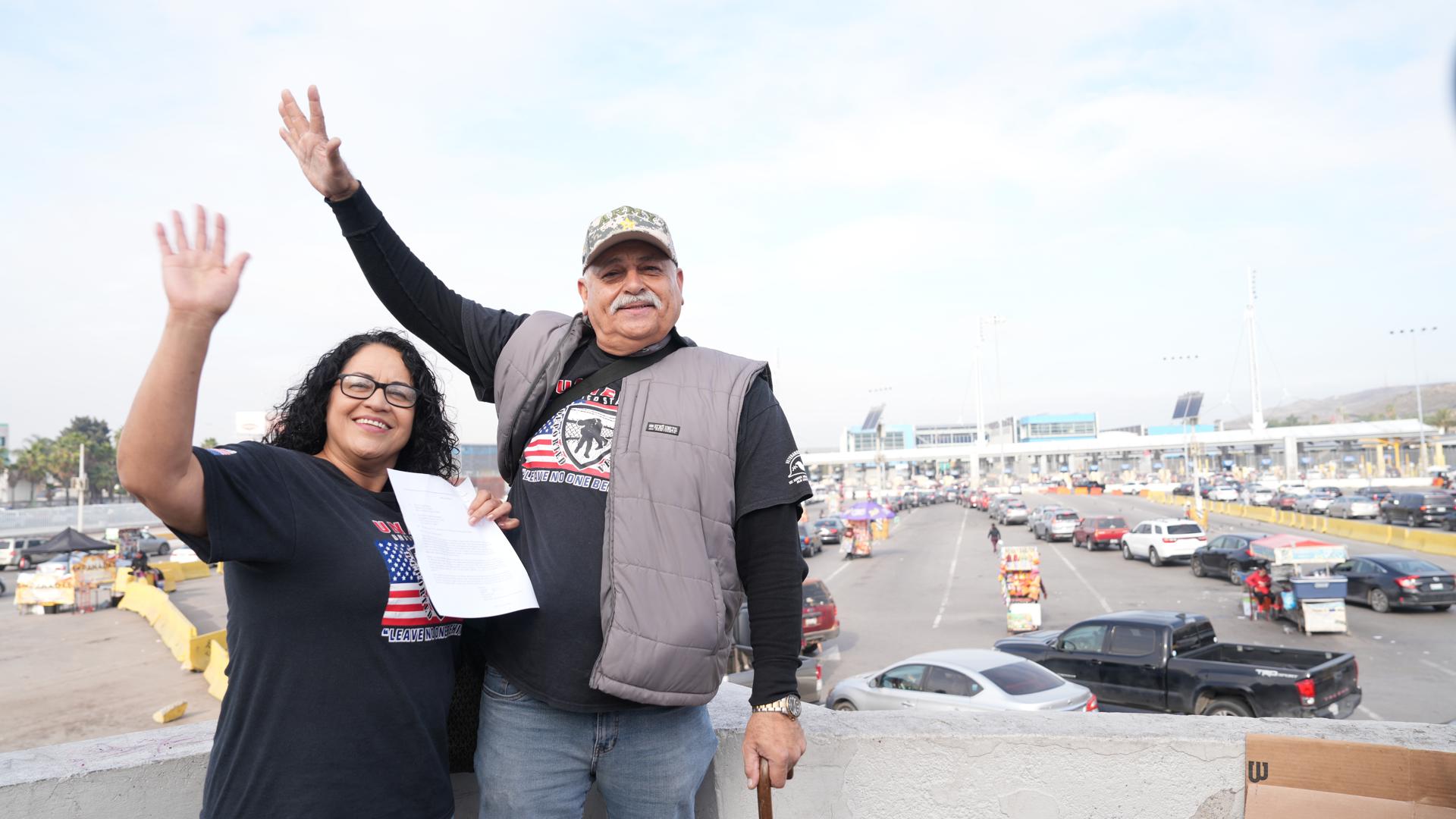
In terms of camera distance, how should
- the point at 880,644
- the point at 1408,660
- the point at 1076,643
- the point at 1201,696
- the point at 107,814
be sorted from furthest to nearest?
1. the point at 880,644
2. the point at 1408,660
3. the point at 1076,643
4. the point at 1201,696
5. the point at 107,814

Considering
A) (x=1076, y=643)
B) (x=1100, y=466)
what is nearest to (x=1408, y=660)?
(x=1076, y=643)

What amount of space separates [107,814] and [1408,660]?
18.5 meters

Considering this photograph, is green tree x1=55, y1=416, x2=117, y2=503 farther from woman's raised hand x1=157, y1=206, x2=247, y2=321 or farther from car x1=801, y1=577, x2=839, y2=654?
woman's raised hand x1=157, y1=206, x2=247, y2=321

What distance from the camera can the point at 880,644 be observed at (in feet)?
60.1

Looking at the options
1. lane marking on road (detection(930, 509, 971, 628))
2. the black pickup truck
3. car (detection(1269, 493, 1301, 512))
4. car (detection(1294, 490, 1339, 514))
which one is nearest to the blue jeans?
the black pickup truck

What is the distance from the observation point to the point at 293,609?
1.84 metres

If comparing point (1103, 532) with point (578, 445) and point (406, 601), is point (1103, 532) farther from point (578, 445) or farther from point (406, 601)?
point (406, 601)

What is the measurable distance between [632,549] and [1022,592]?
62.7ft

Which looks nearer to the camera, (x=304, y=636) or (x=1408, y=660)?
(x=304, y=636)

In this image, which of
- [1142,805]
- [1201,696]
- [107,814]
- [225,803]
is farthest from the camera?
[1201,696]

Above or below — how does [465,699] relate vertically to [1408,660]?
above

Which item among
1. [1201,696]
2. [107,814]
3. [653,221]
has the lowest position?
[1201,696]

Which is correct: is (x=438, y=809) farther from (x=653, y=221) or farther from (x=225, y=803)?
(x=653, y=221)

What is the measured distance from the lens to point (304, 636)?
1842mm
